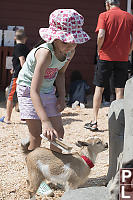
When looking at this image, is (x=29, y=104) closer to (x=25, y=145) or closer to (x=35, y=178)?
(x=25, y=145)

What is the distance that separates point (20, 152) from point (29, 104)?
1.52m

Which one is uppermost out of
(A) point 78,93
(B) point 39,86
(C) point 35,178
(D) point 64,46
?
(D) point 64,46

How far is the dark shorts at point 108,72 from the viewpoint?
6121 millimetres

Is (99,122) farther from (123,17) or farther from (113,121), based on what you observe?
(113,121)

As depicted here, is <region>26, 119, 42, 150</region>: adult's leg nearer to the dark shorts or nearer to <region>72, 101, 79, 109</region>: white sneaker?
the dark shorts

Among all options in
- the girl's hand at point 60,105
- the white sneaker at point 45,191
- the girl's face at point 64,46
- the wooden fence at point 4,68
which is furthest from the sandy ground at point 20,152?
the wooden fence at point 4,68

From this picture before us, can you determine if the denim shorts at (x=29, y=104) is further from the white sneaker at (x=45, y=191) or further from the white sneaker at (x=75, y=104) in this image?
the white sneaker at (x=75, y=104)

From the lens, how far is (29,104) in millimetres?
3555

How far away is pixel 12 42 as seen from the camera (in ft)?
30.9

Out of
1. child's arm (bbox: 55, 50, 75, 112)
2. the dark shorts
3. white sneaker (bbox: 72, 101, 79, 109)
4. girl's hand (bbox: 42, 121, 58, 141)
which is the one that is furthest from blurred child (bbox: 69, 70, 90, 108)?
girl's hand (bbox: 42, 121, 58, 141)

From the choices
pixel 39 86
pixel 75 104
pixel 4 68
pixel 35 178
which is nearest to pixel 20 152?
pixel 35 178

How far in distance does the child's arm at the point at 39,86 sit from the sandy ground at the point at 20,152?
0.28 metres

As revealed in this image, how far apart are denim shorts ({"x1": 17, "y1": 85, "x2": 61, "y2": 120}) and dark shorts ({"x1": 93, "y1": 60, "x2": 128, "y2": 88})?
8.29 ft

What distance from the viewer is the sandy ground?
3.66 m
